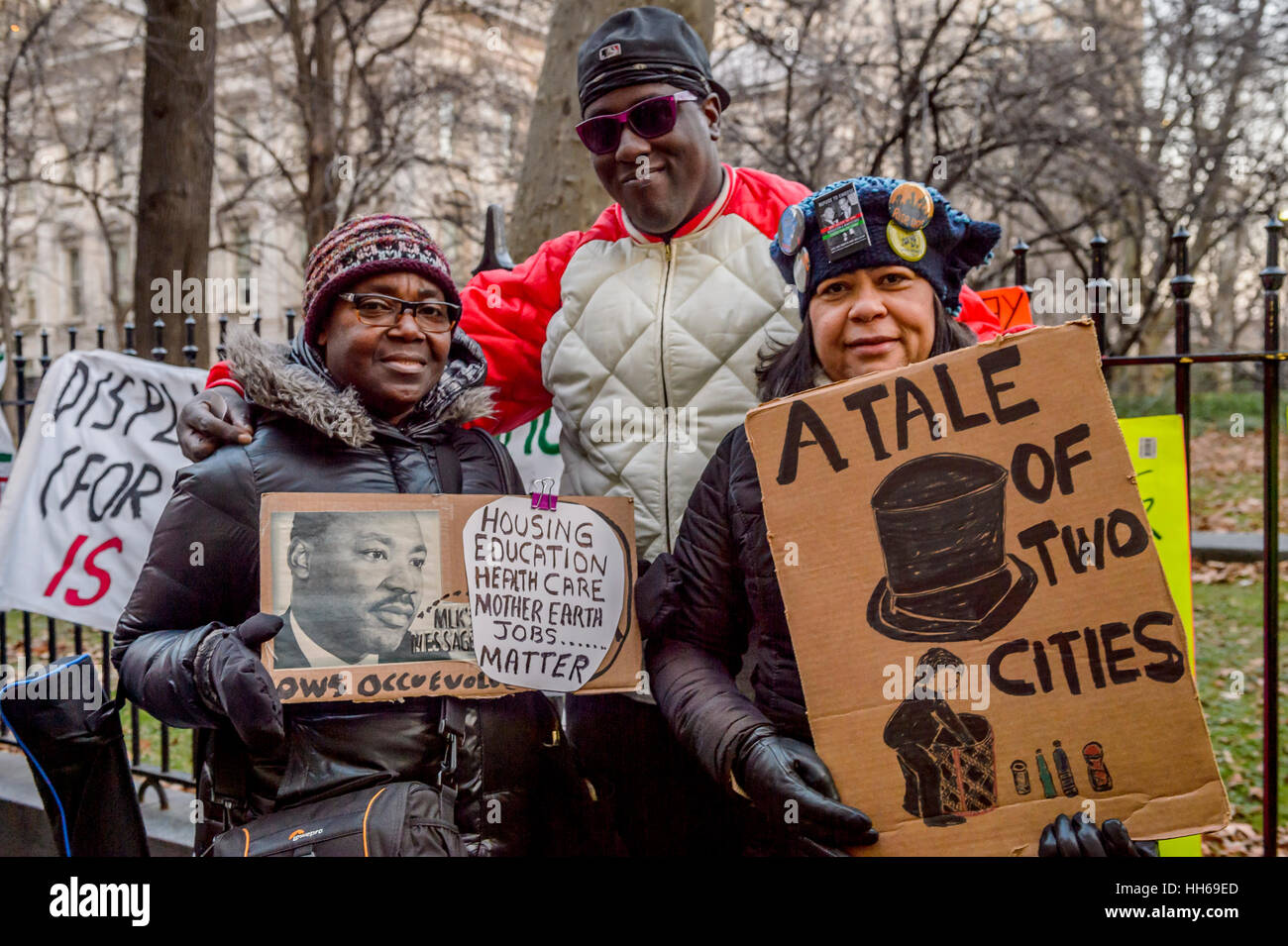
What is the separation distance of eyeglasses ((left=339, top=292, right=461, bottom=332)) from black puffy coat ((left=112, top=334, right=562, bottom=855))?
19 cm

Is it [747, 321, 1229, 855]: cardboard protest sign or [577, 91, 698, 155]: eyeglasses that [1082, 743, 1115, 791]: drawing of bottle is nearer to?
[747, 321, 1229, 855]: cardboard protest sign

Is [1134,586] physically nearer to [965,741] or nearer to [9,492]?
[965,741]

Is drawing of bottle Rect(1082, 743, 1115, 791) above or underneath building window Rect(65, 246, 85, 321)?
underneath

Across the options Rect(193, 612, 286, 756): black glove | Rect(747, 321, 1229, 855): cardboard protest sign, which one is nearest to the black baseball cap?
Rect(747, 321, 1229, 855): cardboard protest sign

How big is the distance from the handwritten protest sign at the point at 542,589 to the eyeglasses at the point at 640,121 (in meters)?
1.08

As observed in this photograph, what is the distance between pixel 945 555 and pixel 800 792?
52 centimetres

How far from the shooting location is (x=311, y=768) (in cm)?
217

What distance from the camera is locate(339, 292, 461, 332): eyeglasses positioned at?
Answer: 92.7 inches

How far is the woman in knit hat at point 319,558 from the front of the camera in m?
2.09

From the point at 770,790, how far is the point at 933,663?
0.39 m

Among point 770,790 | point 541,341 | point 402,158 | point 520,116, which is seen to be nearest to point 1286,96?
point 520,116

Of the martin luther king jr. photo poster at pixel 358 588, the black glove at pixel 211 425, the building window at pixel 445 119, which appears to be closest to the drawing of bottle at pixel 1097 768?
the martin luther king jr. photo poster at pixel 358 588

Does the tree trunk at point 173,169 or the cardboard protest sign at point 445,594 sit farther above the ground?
the tree trunk at point 173,169
